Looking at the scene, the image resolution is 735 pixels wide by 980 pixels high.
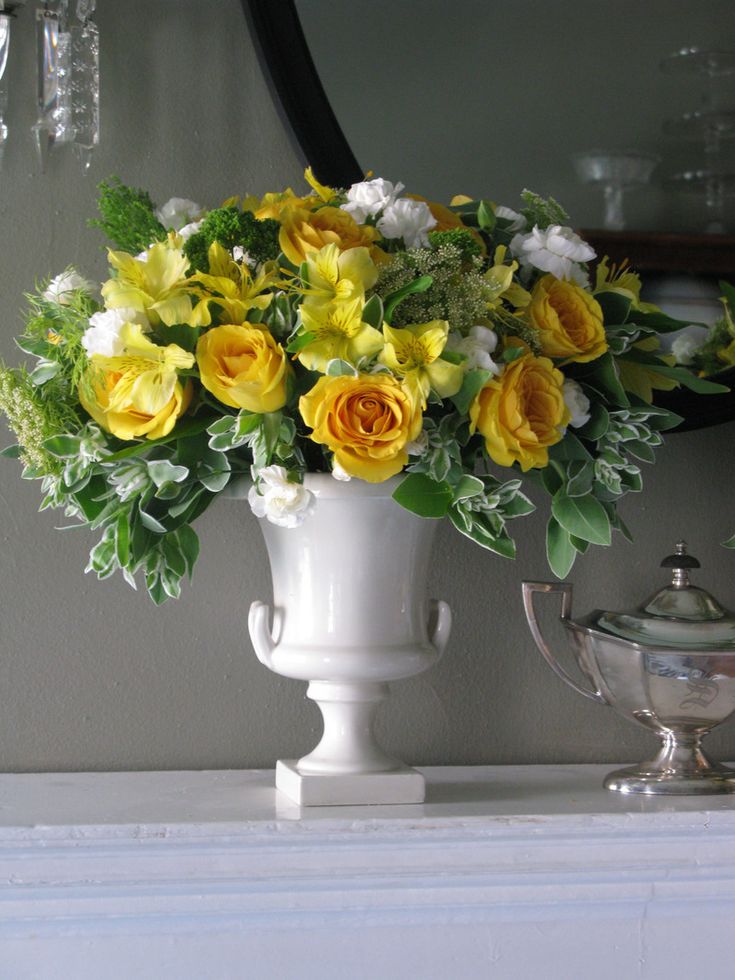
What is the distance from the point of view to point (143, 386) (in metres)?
0.80

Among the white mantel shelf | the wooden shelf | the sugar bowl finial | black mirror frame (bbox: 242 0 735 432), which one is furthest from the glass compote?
the white mantel shelf

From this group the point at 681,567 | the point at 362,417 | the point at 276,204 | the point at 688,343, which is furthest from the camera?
the point at 688,343

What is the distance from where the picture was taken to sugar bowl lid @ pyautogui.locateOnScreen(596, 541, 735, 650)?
3.12 feet

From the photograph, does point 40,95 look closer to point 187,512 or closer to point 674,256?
point 187,512

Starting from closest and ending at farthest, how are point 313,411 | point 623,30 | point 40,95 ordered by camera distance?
point 313,411 < point 40,95 < point 623,30

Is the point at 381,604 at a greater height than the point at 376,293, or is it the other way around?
the point at 376,293

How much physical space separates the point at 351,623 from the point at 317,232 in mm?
286

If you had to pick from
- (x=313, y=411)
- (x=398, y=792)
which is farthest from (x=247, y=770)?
(x=313, y=411)

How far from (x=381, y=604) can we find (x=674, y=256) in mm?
478

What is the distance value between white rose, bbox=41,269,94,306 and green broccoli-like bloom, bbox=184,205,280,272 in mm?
104

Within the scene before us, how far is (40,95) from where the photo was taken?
1.04 meters

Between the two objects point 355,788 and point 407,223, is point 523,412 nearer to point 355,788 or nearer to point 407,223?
point 407,223

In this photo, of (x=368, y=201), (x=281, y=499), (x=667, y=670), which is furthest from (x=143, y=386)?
(x=667, y=670)

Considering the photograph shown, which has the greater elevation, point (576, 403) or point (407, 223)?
point (407, 223)
